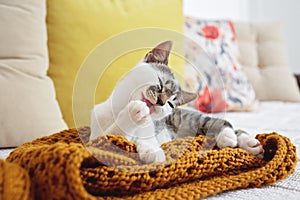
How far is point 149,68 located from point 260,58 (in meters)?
1.66

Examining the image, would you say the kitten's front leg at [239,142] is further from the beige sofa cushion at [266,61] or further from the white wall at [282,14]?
the white wall at [282,14]

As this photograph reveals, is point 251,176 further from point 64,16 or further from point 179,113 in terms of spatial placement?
point 64,16

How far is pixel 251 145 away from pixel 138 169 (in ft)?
0.93

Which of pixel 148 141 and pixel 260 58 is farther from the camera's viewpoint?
pixel 260 58

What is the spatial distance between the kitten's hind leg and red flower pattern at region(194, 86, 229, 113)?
7 centimetres

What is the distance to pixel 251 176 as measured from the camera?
66cm

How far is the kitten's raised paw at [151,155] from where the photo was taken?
0.61 metres

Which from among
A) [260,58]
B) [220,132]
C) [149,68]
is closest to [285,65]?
[260,58]

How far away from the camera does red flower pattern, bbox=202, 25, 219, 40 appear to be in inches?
72.9

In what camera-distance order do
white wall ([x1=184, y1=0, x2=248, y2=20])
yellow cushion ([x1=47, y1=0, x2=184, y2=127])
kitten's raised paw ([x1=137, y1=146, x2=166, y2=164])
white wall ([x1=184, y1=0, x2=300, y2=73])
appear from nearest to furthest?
kitten's raised paw ([x1=137, y1=146, x2=166, y2=164]), yellow cushion ([x1=47, y1=0, x2=184, y2=127]), white wall ([x1=184, y1=0, x2=248, y2=20]), white wall ([x1=184, y1=0, x2=300, y2=73])

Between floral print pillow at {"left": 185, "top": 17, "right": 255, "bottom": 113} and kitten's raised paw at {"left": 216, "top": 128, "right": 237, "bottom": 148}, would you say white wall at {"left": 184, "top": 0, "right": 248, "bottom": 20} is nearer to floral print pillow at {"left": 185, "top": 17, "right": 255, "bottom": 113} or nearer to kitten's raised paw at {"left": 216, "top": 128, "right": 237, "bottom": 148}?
floral print pillow at {"left": 185, "top": 17, "right": 255, "bottom": 113}

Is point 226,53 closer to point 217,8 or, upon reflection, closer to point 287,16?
point 217,8

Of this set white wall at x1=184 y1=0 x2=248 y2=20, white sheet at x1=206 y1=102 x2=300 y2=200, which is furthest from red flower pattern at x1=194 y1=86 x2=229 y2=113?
white wall at x1=184 y1=0 x2=248 y2=20

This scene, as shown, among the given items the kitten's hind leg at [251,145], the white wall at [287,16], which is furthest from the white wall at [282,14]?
the kitten's hind leg at [251,145]
